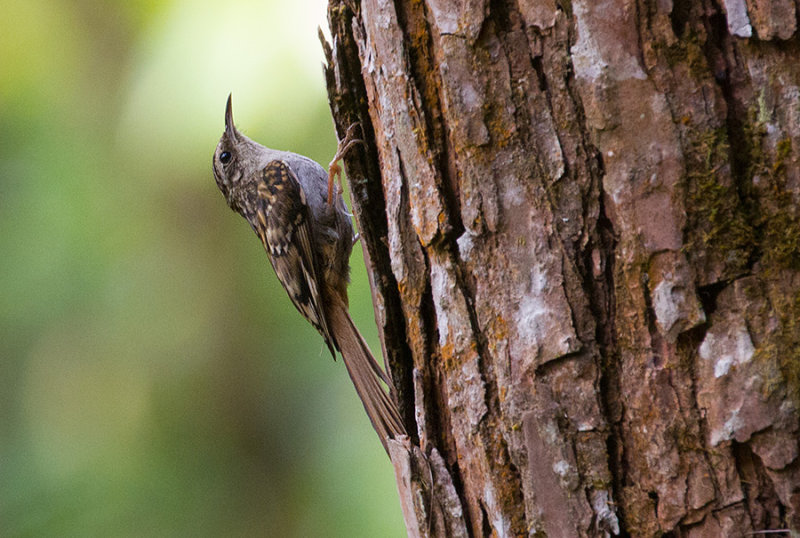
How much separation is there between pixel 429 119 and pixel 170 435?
2.19 m

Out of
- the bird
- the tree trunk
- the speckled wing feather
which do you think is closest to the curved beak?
the bird

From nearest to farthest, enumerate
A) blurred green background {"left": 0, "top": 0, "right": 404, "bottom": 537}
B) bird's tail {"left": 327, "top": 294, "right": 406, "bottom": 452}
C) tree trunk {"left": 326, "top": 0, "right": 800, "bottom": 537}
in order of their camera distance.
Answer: tree trunk {"left": 326, "top": 0, "right": 800, "bottom": 537}, bird's tail {"left": 327, "top": 294, "right": 406, "bottom": 452}, blurred green background {"left": 0, "top": 0, "right": 404, "bottom": 537}

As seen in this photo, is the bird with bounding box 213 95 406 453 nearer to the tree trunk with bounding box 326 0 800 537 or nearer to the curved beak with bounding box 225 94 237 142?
the curved beak with bounding box 225 94 237 142

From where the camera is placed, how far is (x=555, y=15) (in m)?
1.09

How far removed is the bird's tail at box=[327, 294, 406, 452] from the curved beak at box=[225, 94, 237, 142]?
2.68ft

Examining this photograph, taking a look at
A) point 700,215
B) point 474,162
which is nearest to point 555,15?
point 474,162

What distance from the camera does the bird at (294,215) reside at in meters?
2.88

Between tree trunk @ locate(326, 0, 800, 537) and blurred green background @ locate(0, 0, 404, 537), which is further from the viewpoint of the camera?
blurred green background @ locate(0, 0, 404, 537)

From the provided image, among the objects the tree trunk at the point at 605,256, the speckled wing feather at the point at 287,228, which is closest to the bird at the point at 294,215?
the speckled wing feather at the point at 287,228

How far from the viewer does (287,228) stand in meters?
3.05

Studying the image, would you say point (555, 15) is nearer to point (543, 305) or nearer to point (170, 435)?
point (543, 305)

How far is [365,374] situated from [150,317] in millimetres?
1163

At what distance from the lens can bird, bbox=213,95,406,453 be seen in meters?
2.88

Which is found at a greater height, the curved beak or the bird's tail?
the curved beak
